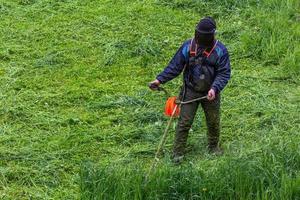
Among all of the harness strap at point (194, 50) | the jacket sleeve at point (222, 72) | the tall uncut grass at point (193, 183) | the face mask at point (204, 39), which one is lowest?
the tall uncut grass at point (193, 183)

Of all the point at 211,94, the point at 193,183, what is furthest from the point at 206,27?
the point at 193,183

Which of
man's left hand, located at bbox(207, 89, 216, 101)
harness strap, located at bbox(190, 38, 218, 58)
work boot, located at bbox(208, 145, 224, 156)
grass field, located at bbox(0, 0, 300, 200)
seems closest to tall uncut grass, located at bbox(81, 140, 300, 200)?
grass field, located at bbox(0, 0, 300, 200)

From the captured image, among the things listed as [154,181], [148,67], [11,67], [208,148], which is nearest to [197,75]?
[208,148]

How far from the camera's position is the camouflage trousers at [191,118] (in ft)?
17.3

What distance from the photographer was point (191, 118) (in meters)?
5.29

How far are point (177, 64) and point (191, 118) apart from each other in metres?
0.46

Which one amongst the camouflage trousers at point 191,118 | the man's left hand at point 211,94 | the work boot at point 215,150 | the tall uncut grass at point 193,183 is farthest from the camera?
the work boot at point 215,150

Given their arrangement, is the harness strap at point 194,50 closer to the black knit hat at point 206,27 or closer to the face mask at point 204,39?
the face mask at point 204,39

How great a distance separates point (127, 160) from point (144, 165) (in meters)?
0.20

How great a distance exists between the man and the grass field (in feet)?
0.97

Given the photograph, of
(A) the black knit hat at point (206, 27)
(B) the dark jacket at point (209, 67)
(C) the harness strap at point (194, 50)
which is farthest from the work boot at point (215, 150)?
(A) the black knit hat at point (206, 27)

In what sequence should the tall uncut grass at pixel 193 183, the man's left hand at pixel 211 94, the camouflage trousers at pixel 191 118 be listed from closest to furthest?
the tall uncut grass at pixel 193 183
the man's left hand at pixel 211 94
the camouflage trousers at pixel 191 118

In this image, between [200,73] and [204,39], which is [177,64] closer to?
[200,73]

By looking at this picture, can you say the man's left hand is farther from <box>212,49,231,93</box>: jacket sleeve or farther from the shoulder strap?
the shoulder strap
